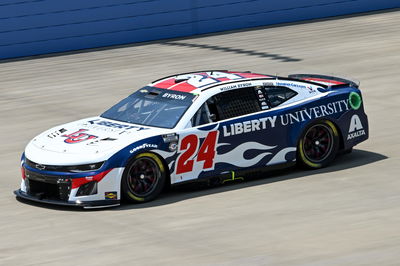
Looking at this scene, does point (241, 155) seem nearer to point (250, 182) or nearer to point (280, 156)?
point (250, 182)

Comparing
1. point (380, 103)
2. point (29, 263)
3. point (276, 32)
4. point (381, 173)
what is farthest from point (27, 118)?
point (276, 32)

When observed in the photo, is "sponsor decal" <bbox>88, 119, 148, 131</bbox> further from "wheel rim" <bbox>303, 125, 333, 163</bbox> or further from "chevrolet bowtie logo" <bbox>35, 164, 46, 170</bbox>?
"wheel rim" <bbox>303, 125, 333, 163</bbox>

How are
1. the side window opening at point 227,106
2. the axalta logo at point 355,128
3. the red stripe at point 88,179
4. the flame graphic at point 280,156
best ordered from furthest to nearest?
the axalta logo at point 355,128 → the flame graphic at point 280,156 → the side window opening at point 227,106 → the red stripe at point 88,179

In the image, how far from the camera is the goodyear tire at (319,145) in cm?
1230

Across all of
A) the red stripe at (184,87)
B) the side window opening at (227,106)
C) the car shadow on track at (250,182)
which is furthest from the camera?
the red stripe at (184,87)

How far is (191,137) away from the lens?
11328mm

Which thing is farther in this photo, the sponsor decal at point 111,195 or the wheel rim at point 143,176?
the wheel rim at point 143,176

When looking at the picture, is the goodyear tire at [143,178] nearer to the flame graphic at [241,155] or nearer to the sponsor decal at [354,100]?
the flame graphic at [241,155]

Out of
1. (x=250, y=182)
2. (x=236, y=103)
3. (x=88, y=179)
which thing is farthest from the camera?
(x=250, y=182)

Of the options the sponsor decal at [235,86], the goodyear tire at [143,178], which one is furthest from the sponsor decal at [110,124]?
the sponsor decal at [235,86]

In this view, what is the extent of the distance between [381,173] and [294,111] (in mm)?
1329

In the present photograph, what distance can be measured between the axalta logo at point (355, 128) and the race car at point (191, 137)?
0.01 m

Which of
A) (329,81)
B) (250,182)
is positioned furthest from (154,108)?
(329,81)

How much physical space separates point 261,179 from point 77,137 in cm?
237
